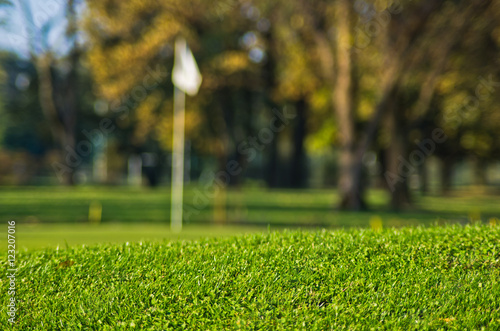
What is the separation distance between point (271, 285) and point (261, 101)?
125 ft

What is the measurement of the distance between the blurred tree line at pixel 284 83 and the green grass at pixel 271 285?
16606mm

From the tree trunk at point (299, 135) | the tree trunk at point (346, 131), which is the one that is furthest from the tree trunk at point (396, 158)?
the tree trunk at point (299, 135)

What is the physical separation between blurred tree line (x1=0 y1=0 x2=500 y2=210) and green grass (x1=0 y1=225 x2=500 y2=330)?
16606mm

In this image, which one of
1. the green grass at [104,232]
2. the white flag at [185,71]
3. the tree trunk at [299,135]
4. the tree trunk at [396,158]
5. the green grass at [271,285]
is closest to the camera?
the green grass at [271,285]

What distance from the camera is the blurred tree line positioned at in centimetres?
2270

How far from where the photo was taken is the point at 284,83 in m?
31.1

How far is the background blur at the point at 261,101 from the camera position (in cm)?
2148

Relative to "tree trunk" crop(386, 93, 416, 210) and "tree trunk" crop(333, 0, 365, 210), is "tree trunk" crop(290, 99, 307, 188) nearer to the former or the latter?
"tree trunk" crop(386, 93, 416, 210)

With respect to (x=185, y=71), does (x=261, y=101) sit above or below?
above

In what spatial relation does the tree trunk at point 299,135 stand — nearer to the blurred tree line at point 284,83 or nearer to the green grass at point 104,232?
the blurred tree line at point 284,83

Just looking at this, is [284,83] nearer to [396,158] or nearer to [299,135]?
[396,158]

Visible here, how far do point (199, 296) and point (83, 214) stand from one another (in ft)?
47.0

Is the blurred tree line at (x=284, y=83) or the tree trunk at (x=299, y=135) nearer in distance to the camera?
the blurred tree line at (x=284, y=83)

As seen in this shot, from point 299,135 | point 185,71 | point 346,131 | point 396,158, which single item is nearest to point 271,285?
point 185,71
